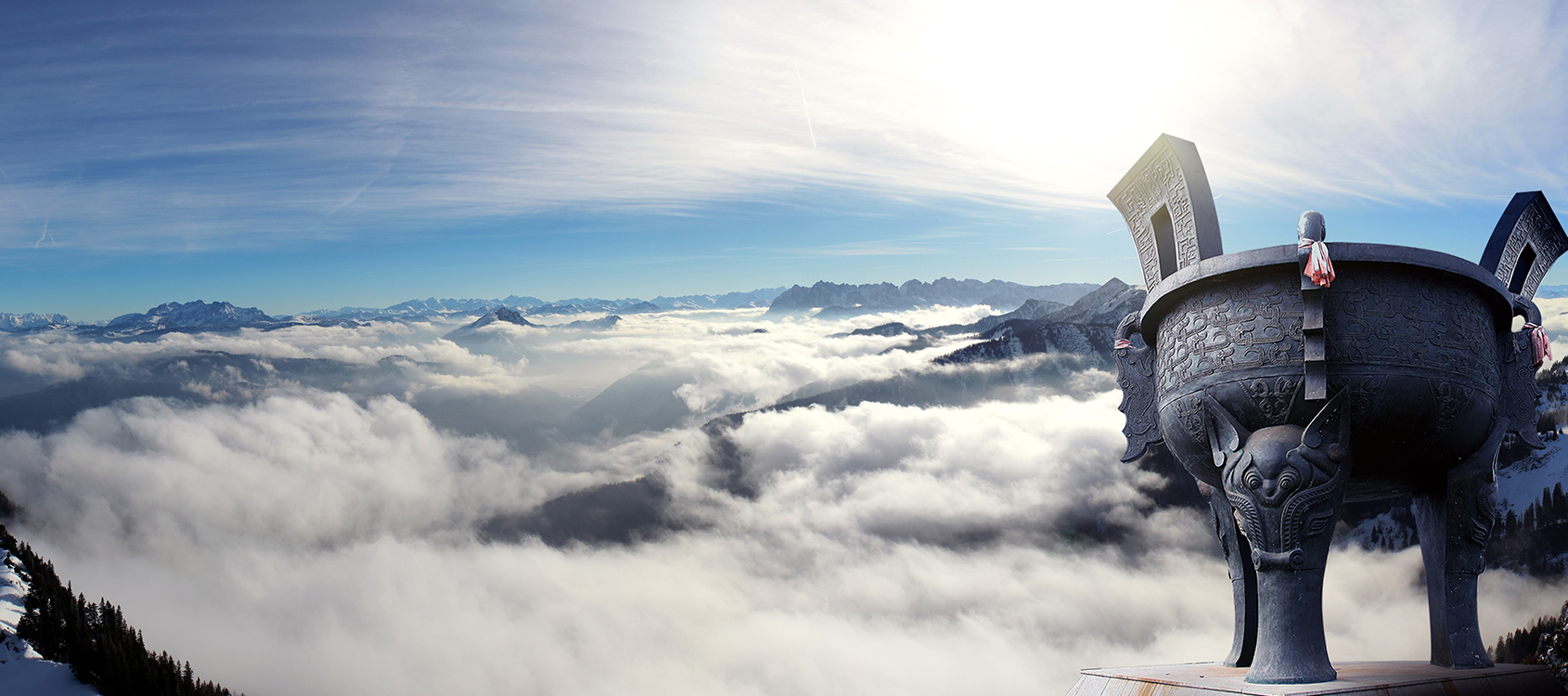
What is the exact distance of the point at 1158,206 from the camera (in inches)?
599

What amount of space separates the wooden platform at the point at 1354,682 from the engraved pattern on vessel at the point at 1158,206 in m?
6.59

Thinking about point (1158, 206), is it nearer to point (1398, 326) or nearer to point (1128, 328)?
point (1128, 328)

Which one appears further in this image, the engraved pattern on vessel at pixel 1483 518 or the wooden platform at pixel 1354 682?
the engraved pattern on vessel at pixel 1483 518

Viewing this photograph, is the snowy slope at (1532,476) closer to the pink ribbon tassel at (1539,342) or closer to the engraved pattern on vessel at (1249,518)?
the pink ribbon tassel at (1539,342)

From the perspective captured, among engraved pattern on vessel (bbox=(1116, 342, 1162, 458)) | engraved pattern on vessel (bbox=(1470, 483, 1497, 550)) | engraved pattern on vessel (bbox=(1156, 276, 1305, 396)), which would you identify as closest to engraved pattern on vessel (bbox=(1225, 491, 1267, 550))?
engraved pattern on vessel (bbox=(1156, 276, 1305, 396))

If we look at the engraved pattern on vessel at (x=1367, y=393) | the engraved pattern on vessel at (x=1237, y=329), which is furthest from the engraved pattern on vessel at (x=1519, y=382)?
the engraved pattern on vessel at (x=1237, y=329)

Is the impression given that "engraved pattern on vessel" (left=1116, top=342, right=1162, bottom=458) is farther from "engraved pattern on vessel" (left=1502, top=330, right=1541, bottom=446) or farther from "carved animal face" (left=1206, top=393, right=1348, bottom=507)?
"engraved pattern on vessel" (left=1502, top=330, right=1541, bottom=446)

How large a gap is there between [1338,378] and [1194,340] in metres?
1.97

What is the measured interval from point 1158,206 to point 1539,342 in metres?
6.67

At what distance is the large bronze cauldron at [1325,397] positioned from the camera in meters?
11.7

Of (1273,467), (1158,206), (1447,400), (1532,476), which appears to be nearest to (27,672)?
(1158,206)

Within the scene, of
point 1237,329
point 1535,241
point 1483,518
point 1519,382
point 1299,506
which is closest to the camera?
point 1299,506

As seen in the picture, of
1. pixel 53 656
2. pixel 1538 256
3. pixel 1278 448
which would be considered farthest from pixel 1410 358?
pixel 53 656

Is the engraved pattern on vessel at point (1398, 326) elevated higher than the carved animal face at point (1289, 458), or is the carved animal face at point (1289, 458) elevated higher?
the engraved pattern on vessel at point (1398, 326)
